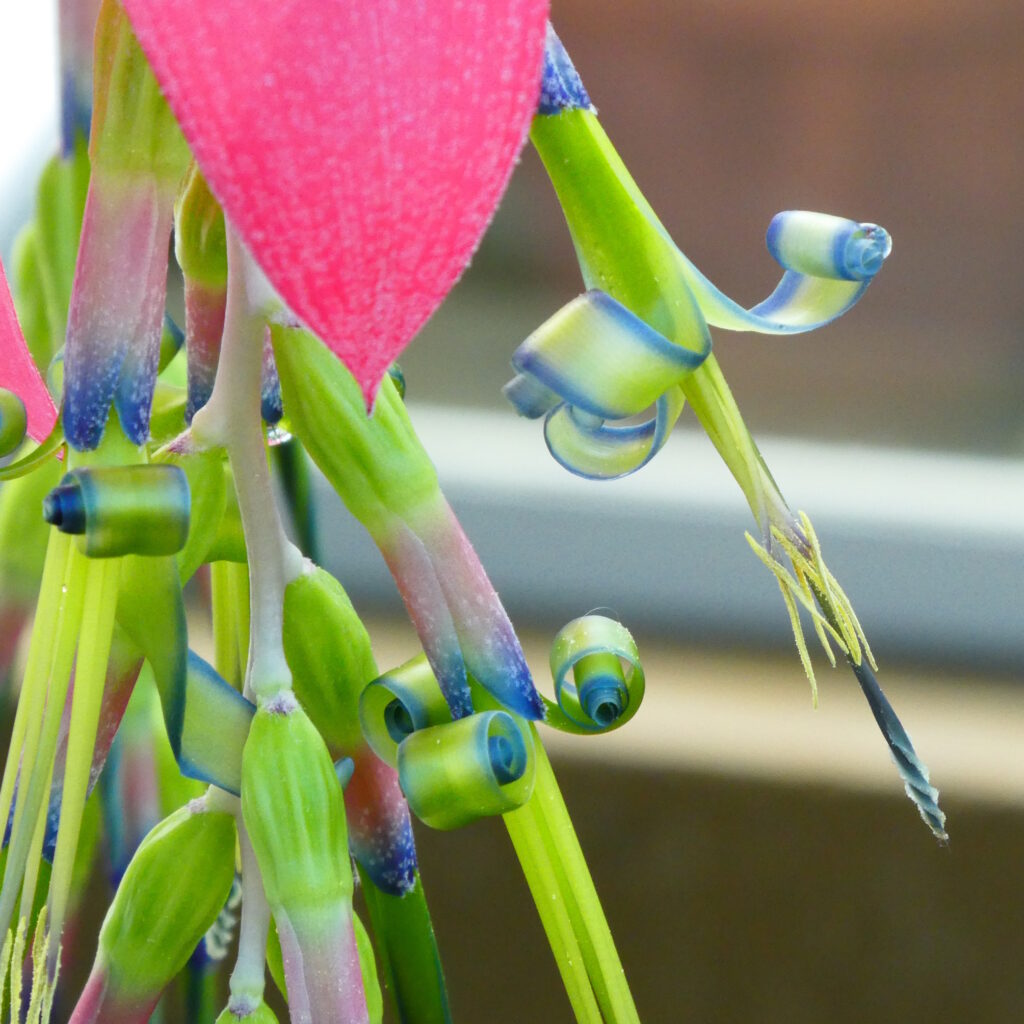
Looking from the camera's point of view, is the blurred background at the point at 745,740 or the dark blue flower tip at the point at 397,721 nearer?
the dark blue flower tip at the point at 397,721

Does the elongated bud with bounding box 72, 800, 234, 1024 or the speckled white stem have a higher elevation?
the speckled white stem

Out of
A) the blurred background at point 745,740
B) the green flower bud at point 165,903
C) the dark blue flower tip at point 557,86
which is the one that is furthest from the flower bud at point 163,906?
the blurred background at point 745,740

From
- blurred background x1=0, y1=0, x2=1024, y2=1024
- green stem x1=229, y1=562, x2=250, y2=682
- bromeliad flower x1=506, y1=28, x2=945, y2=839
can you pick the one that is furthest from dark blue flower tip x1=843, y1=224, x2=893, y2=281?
blurred background x1=0, y1=0, x2=1024, y2=1024

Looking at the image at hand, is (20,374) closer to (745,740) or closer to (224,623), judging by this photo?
(224,623)

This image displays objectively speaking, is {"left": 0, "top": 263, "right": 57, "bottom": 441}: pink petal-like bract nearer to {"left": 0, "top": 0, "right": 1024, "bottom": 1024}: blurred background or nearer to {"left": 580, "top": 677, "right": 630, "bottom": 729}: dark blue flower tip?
{"left": 580, "top": 677, "right": 630, "bottom": 729}: dark blue flower tip

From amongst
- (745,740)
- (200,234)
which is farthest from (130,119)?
(745,740)

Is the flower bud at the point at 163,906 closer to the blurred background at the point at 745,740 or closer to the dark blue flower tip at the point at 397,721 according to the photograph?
the dark blue flower tip at the point at 397,721

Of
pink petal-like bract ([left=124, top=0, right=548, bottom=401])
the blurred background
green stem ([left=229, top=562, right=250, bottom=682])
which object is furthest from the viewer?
the blurred background

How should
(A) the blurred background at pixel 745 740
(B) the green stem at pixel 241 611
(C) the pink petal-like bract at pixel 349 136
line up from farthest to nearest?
(A) the blurred background at pixel 745 740 < (B) the green stem at pixel 241 611 < (C) the pink petal-like bract at pixel 349 136
